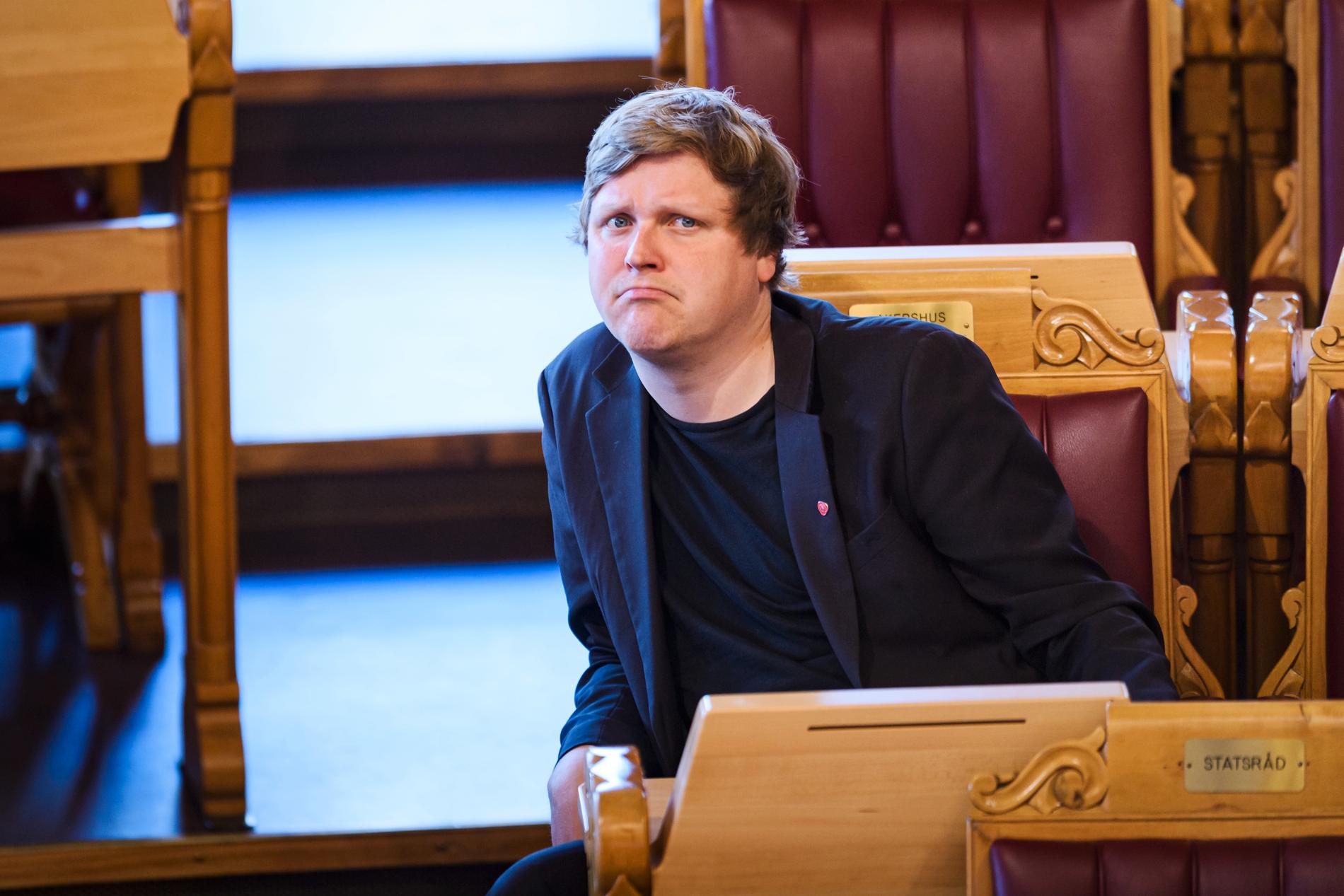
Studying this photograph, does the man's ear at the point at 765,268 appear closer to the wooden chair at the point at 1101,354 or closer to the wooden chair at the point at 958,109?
the wooden chair at the point at 1101,354

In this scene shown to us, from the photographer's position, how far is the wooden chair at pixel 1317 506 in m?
1.03

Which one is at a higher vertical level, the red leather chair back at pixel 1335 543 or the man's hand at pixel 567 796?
the red leather chair back at pixel 1335 543

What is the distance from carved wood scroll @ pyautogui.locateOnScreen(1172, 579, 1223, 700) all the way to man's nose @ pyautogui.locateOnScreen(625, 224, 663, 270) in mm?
435

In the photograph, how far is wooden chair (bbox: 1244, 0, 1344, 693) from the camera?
106 cm

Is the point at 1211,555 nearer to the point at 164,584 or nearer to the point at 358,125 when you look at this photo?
the point at 164,584

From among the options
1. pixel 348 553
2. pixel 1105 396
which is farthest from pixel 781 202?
pixel 348 553

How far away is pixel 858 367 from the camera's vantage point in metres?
0.93

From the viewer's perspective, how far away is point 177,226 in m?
1.16

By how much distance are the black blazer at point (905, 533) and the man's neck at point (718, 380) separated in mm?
14

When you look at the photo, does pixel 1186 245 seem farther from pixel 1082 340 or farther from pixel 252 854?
pixel 252 854

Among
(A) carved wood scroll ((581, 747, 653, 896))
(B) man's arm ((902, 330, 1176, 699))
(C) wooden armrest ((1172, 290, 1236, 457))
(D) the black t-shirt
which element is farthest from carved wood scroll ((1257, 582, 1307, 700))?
(A) carved wood scroll ((581, 747, 653, 896))

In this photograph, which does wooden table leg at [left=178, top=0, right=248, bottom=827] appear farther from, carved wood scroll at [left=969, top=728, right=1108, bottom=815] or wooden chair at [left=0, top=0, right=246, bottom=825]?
carved wood scroll at [left=969, top=728, right=1108, bottom=815]

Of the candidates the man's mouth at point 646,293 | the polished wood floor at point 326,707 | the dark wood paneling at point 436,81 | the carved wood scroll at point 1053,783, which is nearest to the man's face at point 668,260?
the man's mouth at point 646,293

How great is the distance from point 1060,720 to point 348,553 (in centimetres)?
127
